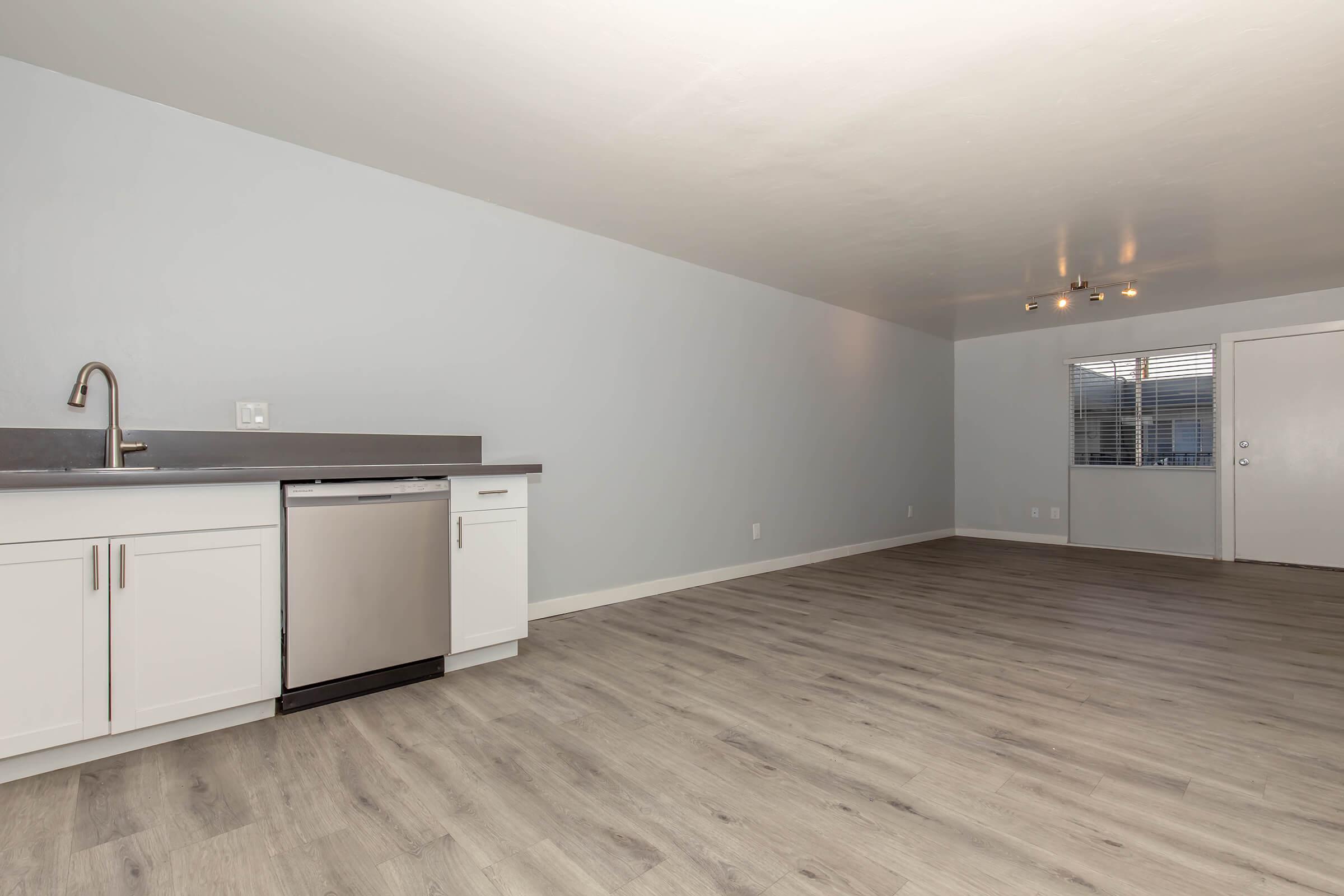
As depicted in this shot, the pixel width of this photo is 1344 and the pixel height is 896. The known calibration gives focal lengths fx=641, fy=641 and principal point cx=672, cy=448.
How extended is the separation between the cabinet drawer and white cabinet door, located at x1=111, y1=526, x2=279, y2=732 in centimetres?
71

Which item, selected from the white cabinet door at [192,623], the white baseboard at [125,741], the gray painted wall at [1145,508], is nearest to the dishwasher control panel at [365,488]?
the white cabinet door at [192,623]

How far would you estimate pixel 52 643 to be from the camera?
6.17 ft

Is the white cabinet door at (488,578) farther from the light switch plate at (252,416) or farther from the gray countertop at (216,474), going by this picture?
the light switch plate at (252,416)

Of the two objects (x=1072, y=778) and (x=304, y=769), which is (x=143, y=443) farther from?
(x=1072, y=778)

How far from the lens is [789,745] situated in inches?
83.3

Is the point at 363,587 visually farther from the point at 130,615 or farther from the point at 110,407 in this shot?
the point at 110,407

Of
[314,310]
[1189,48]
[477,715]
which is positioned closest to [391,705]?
[477,715]

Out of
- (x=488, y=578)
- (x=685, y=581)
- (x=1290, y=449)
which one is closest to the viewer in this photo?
(x=488, y=578)

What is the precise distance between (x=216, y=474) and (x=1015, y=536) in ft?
24.7

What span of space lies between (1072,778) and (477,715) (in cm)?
195

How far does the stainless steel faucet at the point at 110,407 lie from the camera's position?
2.29 metres

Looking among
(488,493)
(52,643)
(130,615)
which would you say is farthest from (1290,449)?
(52,643)

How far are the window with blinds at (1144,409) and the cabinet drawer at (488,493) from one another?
249 inches

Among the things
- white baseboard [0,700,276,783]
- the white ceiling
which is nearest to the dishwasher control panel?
white baseboard [0,700,276,783]
